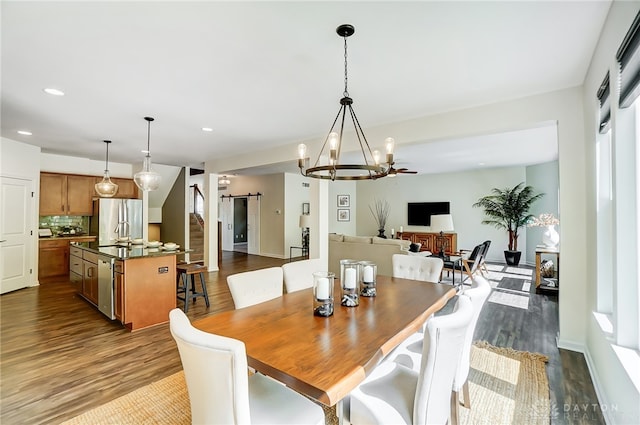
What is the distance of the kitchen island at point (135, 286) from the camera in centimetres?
339

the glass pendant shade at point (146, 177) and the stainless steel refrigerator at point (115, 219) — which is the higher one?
the glass pendant shade at point (146, 177)

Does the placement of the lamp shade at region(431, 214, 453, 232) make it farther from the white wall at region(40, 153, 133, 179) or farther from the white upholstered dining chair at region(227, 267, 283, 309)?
the white wall at region(40, 153, 133, 179)

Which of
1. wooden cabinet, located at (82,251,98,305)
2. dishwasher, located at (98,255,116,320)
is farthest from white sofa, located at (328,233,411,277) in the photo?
wooden cabinet, located at (82,251,98,305)

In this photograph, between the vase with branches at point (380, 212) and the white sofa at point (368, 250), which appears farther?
the vase with branches at point (380, 212)

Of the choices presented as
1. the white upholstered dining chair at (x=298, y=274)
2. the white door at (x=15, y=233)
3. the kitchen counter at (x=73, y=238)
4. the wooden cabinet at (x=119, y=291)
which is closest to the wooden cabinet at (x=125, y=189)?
the kitchen counter at (x=73, y=238)

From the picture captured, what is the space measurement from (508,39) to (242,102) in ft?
8.35

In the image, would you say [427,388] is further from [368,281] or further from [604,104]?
[604,104]

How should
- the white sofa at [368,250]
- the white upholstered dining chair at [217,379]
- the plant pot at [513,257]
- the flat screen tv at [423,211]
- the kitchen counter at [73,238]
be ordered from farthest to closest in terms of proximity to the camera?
the flat screen tv at [423,211] → the plant pot at [513,257] → the kitchen counter at [73,238] → the white sofa at [368,250] → the white upholstered dining chair at [217,379]

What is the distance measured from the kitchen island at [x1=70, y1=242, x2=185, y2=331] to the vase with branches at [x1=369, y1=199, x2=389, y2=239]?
715 cm

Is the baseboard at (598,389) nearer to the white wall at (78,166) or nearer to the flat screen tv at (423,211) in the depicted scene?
the flat screen tv at (423,211)

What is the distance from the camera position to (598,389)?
2.13 meters

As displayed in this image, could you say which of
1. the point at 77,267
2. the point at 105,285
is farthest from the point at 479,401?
the point at 77,267

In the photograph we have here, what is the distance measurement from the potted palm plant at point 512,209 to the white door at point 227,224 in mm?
8290

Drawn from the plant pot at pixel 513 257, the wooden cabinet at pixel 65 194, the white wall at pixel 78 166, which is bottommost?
the plant pot at pixel 513 257
